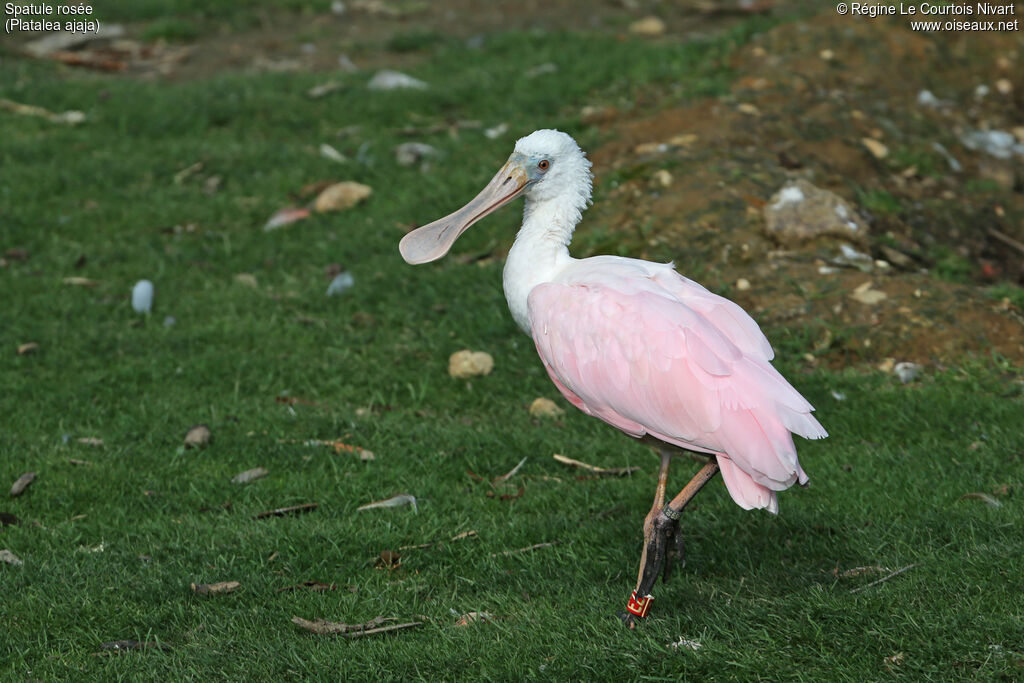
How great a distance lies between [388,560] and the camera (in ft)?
14.9

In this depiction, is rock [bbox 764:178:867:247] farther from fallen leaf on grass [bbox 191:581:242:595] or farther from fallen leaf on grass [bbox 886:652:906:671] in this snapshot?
fallen leaf on grass [bbox 191:581:242:595]

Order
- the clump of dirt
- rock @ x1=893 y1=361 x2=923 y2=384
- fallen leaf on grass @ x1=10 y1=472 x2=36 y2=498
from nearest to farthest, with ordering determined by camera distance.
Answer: fallen leaf on grass @ x1=10 y1=472 x2=36 y2=498 → rock @ x1=893 y1=361 x2=923 y2=384 → the clump of dirt

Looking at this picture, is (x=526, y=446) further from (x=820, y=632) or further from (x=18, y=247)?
(x=18, y=247)

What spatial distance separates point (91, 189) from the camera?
8688mm

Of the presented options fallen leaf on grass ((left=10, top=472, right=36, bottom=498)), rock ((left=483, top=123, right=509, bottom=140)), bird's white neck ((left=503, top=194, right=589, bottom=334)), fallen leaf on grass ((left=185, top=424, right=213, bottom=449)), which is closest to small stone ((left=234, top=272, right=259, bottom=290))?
fallen leaf on grass ((left=185, top=424, right=213, bottom=449))

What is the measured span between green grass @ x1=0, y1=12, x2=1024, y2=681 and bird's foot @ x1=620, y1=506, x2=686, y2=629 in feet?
0.33

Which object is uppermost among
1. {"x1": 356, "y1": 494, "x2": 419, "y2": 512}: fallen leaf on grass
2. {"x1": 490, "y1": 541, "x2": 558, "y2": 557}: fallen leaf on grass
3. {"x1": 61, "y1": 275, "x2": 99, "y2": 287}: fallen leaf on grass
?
{"x1": 490, "y1": 541, "x2": 558, "y2": 557}: fallen leaf on grass

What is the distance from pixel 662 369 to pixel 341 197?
4.84m

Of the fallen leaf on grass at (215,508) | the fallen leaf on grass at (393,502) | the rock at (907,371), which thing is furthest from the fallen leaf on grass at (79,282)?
the rock at (907,371)

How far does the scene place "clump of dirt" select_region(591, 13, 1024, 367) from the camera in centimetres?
615

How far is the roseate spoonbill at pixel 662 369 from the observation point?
12.2 ft

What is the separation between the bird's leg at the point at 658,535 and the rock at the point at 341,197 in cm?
472

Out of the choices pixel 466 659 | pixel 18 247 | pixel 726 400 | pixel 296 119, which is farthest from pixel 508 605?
pixel 296 119

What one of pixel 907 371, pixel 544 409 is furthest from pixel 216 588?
→ pixel 907 371
